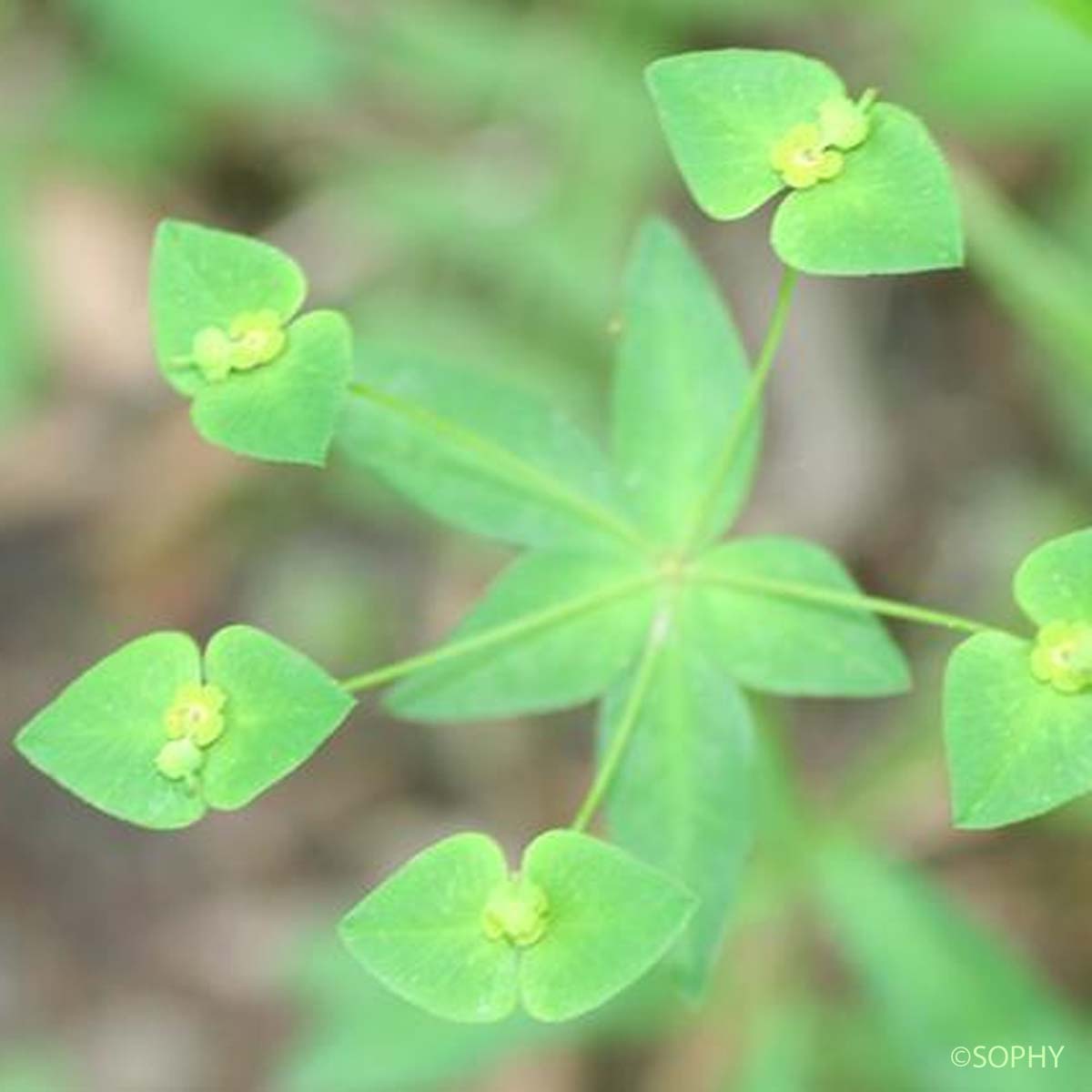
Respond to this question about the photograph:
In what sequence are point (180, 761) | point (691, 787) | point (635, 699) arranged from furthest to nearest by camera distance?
point (691, 787), point (635, 699), point (180, 761)

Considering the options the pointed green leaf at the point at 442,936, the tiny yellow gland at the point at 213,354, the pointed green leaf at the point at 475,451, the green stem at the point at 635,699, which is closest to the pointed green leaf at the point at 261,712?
the pointed green leaf at the point at 442,936

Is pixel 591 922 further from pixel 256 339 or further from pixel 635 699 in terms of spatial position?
pixel 256 339

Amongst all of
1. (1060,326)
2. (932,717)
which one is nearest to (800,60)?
(1060,326)

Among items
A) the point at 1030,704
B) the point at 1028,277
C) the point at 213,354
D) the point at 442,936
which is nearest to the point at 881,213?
the point at 1030,704

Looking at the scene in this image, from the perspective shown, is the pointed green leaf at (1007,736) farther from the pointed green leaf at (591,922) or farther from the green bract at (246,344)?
the green bract at (246,344)

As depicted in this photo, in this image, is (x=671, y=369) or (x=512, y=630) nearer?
(x=512, y=630)

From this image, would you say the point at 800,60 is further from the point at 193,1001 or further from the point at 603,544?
the point at 193,1001

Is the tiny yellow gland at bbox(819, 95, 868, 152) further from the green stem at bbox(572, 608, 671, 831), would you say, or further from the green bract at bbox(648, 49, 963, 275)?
the green stem at bbox(572, 608, 671, 831)
